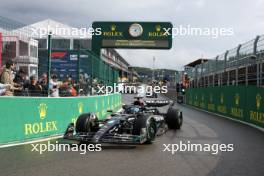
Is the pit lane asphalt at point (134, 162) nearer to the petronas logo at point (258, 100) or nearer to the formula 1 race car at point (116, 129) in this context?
the formula 1 race car at point (116, 129)

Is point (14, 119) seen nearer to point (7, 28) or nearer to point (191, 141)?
point (7, 28)

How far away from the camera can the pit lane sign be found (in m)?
28.8

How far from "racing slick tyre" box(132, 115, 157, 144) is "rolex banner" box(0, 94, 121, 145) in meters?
2.41

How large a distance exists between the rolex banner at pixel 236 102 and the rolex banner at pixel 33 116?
19.9ft

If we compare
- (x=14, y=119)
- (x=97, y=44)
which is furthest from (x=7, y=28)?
(x=97, y=44)

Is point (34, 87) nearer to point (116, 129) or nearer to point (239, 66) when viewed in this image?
point (116, 129)

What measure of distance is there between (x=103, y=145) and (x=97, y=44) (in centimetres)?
1976

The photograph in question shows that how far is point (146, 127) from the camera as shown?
970 centimetres

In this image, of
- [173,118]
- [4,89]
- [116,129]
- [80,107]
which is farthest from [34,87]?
[173,118]

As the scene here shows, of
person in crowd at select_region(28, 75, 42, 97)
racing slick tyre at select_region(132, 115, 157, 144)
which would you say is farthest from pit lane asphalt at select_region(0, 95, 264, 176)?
person in crowd at select_region(28, 75, 42, 97)

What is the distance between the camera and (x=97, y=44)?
2911 centimetres

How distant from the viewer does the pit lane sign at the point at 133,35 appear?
94.6ft

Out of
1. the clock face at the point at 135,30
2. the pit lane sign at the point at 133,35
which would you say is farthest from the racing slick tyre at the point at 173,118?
the clock face at the point at 135,30

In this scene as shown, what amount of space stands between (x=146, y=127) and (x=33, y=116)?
2704mm
